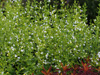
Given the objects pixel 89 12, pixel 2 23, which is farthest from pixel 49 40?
pixel 89 12

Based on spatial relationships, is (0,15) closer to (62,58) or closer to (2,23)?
(2,23)

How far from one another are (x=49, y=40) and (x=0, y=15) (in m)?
1.84

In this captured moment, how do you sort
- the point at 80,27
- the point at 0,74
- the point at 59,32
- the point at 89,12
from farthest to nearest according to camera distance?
the point at 89,12
the point at 80,27
the point at 59,32
the point at 0,74

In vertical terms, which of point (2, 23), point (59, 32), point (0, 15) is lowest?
point (59, 32)

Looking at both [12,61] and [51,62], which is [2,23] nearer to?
[12,61]

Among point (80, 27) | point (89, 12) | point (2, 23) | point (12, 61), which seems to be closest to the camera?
point (12, 61)

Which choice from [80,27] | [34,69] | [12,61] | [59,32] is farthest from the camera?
[80,27]

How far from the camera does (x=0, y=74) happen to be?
3133 mm

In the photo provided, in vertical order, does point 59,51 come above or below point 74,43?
below

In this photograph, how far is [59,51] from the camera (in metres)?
3.51

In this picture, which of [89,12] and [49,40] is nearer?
[49,40]

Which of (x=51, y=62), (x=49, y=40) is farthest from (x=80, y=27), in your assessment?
(x=51, y=62)

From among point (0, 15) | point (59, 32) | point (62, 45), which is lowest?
point (62, 45)

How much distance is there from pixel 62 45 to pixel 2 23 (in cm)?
179
